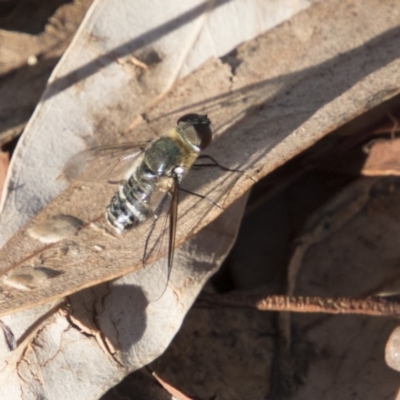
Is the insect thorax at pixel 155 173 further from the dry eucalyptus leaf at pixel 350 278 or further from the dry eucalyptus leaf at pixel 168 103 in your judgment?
the dry eucalyptus leaf at pixel 350 278

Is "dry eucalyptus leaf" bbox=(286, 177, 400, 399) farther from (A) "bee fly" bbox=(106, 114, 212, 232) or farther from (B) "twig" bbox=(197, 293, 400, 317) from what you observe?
(A) "bee fly" bbox=(106, 114, 212, 232)

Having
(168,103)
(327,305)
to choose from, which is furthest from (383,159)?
(168,103)

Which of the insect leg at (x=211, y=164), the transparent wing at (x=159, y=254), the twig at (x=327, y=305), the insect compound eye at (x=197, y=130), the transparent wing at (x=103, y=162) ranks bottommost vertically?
the twig at (x=327, y=305)

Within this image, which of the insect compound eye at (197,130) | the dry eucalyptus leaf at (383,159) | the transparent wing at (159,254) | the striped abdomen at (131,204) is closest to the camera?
the transparent wing at (159,254)

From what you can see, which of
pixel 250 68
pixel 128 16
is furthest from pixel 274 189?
pixel 128 16

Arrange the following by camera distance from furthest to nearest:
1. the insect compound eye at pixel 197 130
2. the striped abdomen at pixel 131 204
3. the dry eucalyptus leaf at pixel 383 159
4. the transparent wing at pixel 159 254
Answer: the dry eucalyptus leaf at pixel 383 159, the insect compound eye at pixel 197 130, the striped abdomen at pixel 131 204, the transparent wing at pixel 159 254

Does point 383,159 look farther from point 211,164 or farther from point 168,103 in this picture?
point 168,103

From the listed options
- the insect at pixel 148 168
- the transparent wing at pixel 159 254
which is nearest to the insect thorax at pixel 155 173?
the insect at pixel 148 168
